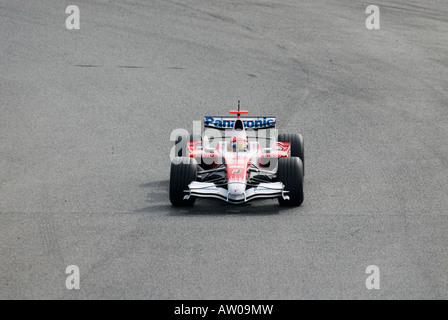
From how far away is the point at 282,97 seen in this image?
1927cm

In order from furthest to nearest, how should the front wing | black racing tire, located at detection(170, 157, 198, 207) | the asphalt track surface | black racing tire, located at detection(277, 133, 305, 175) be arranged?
1. black racing tire, located at detection(277, 133, 305, 175)
2. black racing tire, located at detection(170, 157, 198, 207)
3. the front wing
4. the asphalt track surface

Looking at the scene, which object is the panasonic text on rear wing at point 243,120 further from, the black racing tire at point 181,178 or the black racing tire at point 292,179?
the black racing tire at point 292,179

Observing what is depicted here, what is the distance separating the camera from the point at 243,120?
45.0ft

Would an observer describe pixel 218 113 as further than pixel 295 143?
Yes

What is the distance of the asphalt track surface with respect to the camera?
389 inches

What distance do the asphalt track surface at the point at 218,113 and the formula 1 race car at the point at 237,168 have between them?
31 centimetres

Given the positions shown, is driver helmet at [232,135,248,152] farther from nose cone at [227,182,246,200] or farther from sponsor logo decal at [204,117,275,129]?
nose cone at [227,182,246,200]

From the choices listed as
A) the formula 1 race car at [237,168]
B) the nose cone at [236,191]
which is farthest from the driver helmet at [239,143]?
the nose cone at [236,191]

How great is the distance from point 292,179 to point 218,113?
6.49 metres

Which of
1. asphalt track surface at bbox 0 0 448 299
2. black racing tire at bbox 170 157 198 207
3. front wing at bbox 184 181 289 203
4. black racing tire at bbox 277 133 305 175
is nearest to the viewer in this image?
asphalt track surface at bbox 0 0 448 299

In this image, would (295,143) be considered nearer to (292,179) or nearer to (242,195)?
(292,179)

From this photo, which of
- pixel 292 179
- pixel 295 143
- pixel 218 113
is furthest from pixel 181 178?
pixel 218 113

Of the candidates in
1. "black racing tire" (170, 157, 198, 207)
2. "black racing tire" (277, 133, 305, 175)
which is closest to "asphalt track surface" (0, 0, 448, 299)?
"black racing tire" (170, 157, 198, 207)

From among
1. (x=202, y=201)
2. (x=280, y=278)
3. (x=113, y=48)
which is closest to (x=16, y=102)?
(x=113, y=48)
